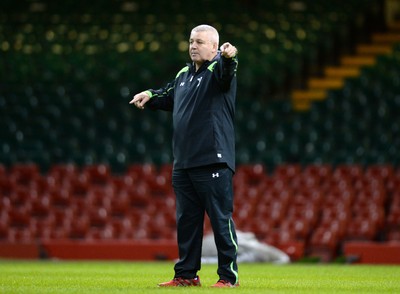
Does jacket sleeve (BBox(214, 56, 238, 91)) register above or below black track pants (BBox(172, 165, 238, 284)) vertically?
above

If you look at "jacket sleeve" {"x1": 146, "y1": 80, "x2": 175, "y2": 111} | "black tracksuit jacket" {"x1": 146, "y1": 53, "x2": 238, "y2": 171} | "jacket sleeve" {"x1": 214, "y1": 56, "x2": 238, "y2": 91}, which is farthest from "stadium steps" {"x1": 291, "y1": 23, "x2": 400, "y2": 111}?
"jacket sleeve" {"x1": 214, "y1": 56, "x2": 238, "y2": 91}

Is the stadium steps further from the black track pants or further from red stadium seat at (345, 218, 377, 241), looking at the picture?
the black track pants

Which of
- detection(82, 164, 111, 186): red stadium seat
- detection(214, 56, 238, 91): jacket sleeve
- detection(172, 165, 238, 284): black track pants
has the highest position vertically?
detection(214, 56, 238, 91): jacket sleeve

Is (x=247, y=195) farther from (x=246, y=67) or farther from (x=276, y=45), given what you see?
(x=276, y=45)

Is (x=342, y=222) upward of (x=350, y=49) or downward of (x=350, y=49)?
downward

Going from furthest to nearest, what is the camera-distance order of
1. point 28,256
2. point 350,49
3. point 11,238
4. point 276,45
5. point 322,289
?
point 350,49 → point 276,45 → point 11,238 → point 28,256 → point 322,289

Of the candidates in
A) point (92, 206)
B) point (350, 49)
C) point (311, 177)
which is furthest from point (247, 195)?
point (350, 49)

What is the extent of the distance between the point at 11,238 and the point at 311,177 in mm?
6104

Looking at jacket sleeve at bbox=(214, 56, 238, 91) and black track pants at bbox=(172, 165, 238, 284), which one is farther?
black track pants at bbox=(172, 165, 238, 284)

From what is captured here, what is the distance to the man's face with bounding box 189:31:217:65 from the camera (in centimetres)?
755

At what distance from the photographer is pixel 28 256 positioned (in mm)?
16469

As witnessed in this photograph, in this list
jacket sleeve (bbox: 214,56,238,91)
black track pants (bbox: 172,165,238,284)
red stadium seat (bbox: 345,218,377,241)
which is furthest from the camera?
red stadium seat (bbox: 345,218,377,241)

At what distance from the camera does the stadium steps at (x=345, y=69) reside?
23234mm

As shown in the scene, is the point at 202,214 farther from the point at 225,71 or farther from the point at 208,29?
the point at 208,29
